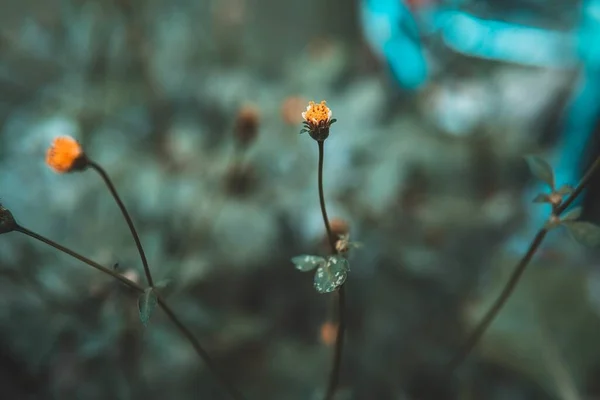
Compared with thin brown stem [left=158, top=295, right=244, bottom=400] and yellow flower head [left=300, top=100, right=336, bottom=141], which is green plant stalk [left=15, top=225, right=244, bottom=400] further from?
yellow flower head [left=300, top=100, right=336, bottom=141]

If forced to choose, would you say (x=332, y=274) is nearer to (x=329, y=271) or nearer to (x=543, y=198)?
(x=329, y=271)

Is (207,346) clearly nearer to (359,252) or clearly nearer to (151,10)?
(359,252)

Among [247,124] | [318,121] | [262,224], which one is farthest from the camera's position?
[262,224]

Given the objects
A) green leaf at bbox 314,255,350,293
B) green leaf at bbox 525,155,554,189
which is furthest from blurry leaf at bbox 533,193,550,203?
green leaf at bbox 314,255,350,293

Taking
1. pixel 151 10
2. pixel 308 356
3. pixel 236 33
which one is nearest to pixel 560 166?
pixel 308 356

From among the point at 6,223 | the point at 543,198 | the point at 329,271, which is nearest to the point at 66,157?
the point at 6,223
